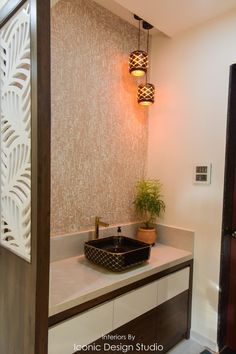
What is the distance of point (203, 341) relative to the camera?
6.63 ft

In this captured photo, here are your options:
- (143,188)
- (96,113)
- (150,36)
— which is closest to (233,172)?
(143,188)

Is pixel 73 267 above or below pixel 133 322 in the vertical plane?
above

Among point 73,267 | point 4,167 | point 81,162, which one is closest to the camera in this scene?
point 4,167

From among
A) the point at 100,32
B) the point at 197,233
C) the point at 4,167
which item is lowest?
the point at 197,233

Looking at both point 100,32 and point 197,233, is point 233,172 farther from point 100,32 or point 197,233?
point 100,32

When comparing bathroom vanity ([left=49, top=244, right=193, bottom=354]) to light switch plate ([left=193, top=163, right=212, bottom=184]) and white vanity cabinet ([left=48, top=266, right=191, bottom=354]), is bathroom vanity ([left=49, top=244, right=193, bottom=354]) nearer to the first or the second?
white vanity cabinet ([left=48, top=266, right=191, bottom=354])

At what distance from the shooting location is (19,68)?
50.2 inches

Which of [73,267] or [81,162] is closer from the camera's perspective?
[73,267]

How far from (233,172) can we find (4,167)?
5.31 ft

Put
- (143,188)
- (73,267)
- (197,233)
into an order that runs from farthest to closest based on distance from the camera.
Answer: (143,188) → (197,233) → (73,267)

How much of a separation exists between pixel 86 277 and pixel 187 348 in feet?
3.58

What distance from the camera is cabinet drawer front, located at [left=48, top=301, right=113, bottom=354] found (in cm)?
126

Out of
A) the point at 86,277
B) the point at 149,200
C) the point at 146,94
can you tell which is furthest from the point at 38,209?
the point at 146,94

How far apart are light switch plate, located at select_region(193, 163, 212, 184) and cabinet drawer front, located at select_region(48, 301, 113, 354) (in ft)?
3.75
